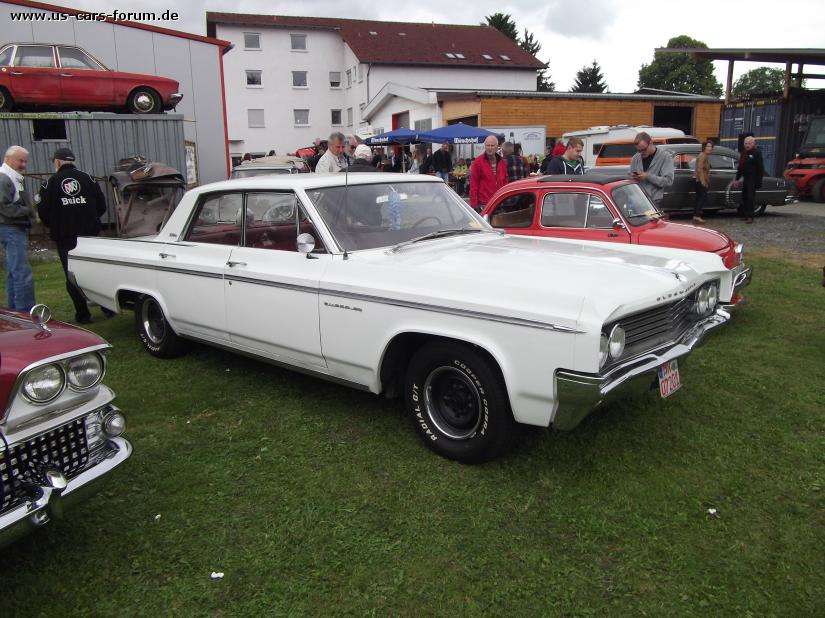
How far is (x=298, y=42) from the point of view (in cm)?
4341

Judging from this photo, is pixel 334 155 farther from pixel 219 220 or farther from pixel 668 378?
Answer: pixel 668 378

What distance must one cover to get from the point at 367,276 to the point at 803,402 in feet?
10.2

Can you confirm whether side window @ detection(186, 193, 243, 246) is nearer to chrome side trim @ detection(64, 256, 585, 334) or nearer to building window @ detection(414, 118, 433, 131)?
chrome side trim @ detection(64, 256, 585, 334)

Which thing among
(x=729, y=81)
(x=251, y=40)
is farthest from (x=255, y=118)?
(x=729, y=81)

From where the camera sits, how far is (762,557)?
2.81m

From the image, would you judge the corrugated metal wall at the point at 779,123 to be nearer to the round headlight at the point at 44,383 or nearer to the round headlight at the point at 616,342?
the round headlight at the point at 616,342

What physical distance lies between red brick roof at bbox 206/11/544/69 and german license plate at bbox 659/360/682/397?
39.1 meters

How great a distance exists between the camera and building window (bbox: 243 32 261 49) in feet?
137

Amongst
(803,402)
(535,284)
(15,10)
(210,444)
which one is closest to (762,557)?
(535,284)

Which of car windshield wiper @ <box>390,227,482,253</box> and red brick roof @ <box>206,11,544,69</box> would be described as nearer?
car windshield wiper @ <box>390,227,482,253</box>

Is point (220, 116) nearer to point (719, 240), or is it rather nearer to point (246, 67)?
point (719, 240)

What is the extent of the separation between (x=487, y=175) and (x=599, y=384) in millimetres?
5512

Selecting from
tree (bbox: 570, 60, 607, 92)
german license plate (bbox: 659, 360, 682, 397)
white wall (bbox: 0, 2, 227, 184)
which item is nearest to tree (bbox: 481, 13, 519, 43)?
tree (bbox: 570, 60, 607, 92)

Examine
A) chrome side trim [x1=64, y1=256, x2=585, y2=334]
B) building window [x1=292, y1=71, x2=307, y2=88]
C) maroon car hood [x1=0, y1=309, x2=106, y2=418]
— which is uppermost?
building window [x1=292, y1=71, x2=307, y2=88]
